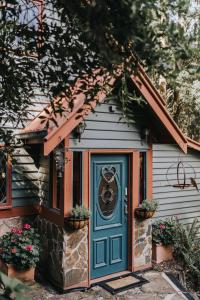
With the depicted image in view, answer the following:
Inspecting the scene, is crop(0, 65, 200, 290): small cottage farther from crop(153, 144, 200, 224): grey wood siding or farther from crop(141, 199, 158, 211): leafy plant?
crop(153, 144, 200, 224): grey wood siding

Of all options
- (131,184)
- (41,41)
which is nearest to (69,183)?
(131,184)

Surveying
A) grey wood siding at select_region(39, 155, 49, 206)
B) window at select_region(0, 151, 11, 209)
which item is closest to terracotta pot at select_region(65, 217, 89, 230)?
grey wood siding at select_region(39, 155, 49, 206)

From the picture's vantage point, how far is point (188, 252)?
6840 mm

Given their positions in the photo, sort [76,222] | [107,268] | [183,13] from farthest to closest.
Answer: [107,268] < [76,222] < [183,13]

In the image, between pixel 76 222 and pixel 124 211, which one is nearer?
pixel 76 222

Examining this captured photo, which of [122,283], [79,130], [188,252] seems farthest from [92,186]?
[188,252]

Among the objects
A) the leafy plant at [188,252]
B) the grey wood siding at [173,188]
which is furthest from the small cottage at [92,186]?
the grey wood siding at [173,188]

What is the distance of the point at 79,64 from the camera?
2.74 m

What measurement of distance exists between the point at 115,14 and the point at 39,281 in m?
5.05

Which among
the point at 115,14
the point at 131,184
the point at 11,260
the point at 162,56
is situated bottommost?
the point at 11,260

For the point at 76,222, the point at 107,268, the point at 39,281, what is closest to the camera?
the point at 76,222

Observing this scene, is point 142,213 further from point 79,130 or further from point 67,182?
point 79,130

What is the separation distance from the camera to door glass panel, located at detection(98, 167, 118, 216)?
6.08 m

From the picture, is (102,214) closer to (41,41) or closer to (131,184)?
(131,184)
